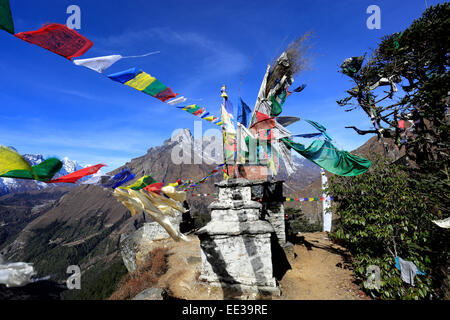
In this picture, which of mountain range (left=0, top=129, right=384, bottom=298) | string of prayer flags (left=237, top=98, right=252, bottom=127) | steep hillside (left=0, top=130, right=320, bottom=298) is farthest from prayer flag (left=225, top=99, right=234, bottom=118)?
steep hillside (left=0, top=130, right=320, bottom=298)

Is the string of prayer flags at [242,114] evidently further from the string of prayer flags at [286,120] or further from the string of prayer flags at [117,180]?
the string of prayer flags at [117,180]

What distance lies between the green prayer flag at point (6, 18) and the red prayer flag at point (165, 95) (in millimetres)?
2755

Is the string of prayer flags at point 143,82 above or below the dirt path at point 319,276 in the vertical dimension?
above

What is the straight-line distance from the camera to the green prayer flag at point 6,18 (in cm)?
258

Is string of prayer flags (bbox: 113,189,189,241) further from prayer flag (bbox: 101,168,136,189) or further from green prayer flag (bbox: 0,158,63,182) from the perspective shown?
green prayer flag (bbox: 0,158,63,182)

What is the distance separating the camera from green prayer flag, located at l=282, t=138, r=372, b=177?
568cm

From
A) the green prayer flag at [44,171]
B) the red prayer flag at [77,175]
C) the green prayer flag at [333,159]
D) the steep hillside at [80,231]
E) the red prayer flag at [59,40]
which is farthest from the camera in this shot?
the steep hillside at [80,231]

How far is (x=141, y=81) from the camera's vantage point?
184 inches

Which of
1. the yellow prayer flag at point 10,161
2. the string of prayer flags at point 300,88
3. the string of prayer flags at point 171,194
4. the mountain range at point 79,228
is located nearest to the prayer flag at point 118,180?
the string of prayer flags at point 171,194

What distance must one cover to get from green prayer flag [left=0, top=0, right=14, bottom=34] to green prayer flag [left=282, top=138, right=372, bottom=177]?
6.54 m

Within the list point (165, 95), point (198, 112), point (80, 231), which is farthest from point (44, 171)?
point (80, 231)

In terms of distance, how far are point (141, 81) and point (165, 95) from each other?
31.6 inches

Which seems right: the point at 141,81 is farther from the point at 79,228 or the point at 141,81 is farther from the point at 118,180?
the point at 79,228
